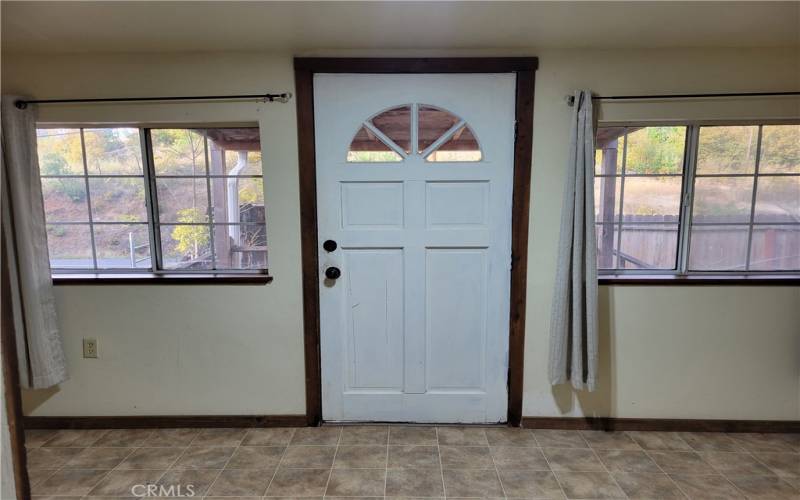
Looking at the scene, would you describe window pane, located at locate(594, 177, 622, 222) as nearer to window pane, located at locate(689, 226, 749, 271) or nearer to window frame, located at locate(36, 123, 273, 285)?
window pane, located at locate(689, 226, 749, 271)

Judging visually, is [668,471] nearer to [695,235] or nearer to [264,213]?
[695,235]

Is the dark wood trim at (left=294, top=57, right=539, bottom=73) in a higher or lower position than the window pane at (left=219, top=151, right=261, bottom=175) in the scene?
higher

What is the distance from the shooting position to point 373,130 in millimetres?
2016

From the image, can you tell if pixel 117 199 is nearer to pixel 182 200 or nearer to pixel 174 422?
pixel 182 200

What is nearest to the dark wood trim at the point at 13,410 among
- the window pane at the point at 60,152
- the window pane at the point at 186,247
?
the window pane at the point at 186,247

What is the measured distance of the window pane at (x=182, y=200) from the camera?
84.7 inches

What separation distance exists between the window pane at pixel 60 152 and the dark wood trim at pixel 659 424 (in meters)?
2.71

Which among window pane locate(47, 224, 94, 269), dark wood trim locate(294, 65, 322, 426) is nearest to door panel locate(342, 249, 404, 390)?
dark wood trim locate(294, 65, 322, 426)

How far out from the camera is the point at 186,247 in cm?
220

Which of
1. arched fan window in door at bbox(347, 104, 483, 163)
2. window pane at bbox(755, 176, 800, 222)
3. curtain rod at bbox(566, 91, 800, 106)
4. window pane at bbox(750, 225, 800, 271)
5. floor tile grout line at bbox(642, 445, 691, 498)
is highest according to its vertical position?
curtain rod at bbox(566, 91, 800, 106)

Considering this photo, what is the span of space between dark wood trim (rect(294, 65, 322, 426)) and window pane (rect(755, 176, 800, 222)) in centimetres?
224

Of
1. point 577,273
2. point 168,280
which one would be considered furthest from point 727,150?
point 168,280

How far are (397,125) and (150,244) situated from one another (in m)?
1.44

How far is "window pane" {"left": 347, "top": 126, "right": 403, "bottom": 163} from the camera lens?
203cm
